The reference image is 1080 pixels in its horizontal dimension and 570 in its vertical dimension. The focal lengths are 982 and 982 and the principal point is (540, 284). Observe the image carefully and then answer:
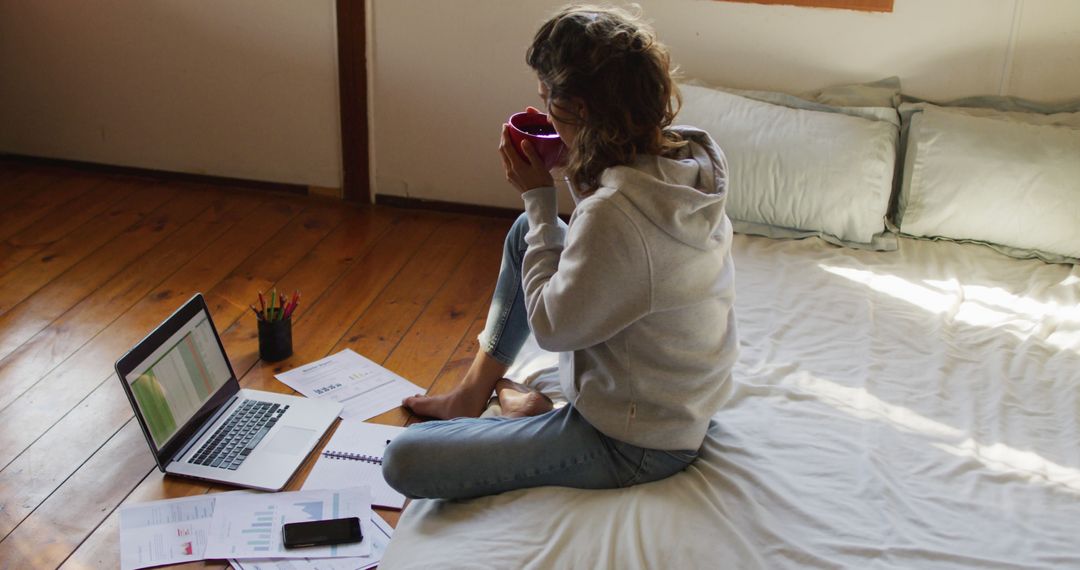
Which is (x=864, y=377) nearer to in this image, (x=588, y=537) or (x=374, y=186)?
(x=588, y=537)

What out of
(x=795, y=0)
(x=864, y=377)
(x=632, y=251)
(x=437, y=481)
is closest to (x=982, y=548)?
(x=864, y=377)

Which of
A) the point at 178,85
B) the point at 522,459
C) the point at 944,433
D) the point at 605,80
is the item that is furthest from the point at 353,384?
the point at 178,85

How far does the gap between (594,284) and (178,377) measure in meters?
1.04

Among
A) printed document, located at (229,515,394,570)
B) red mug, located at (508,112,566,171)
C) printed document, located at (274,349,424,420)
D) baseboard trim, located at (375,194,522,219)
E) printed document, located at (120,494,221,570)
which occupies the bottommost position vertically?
printed document, located at (229,515,394,570)

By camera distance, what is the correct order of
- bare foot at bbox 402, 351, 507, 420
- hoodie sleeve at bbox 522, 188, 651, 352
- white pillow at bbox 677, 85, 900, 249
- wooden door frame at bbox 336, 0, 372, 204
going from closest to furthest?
hoodie sleeve at bbox 522, 188, 651, 352 < bare foot at bbox 402, 351, 507, 420 < white pillow at bbox 677, 85, 900, 249 < wooden door frame at bbox 336, 0, 372, 204

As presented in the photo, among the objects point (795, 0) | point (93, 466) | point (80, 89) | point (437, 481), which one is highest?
point (795, 0)

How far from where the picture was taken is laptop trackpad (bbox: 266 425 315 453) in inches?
80.0

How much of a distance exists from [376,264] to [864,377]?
1541 mm

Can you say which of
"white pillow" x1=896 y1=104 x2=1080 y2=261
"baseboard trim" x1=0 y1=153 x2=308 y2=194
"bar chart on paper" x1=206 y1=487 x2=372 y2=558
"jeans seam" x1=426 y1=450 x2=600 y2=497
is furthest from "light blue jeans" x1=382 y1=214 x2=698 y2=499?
→ "baseboard trim" x1=0 y1=153 x2=308 y2=194

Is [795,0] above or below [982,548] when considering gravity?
above

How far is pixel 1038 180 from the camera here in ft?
7.95

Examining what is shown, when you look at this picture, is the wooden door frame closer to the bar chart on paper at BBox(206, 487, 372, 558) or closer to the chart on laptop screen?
the chart on laptop screen

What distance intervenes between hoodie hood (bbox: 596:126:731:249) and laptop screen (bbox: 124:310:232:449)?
3.34 feet

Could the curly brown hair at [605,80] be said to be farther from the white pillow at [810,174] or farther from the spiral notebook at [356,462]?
the white pillow at [810,174]
